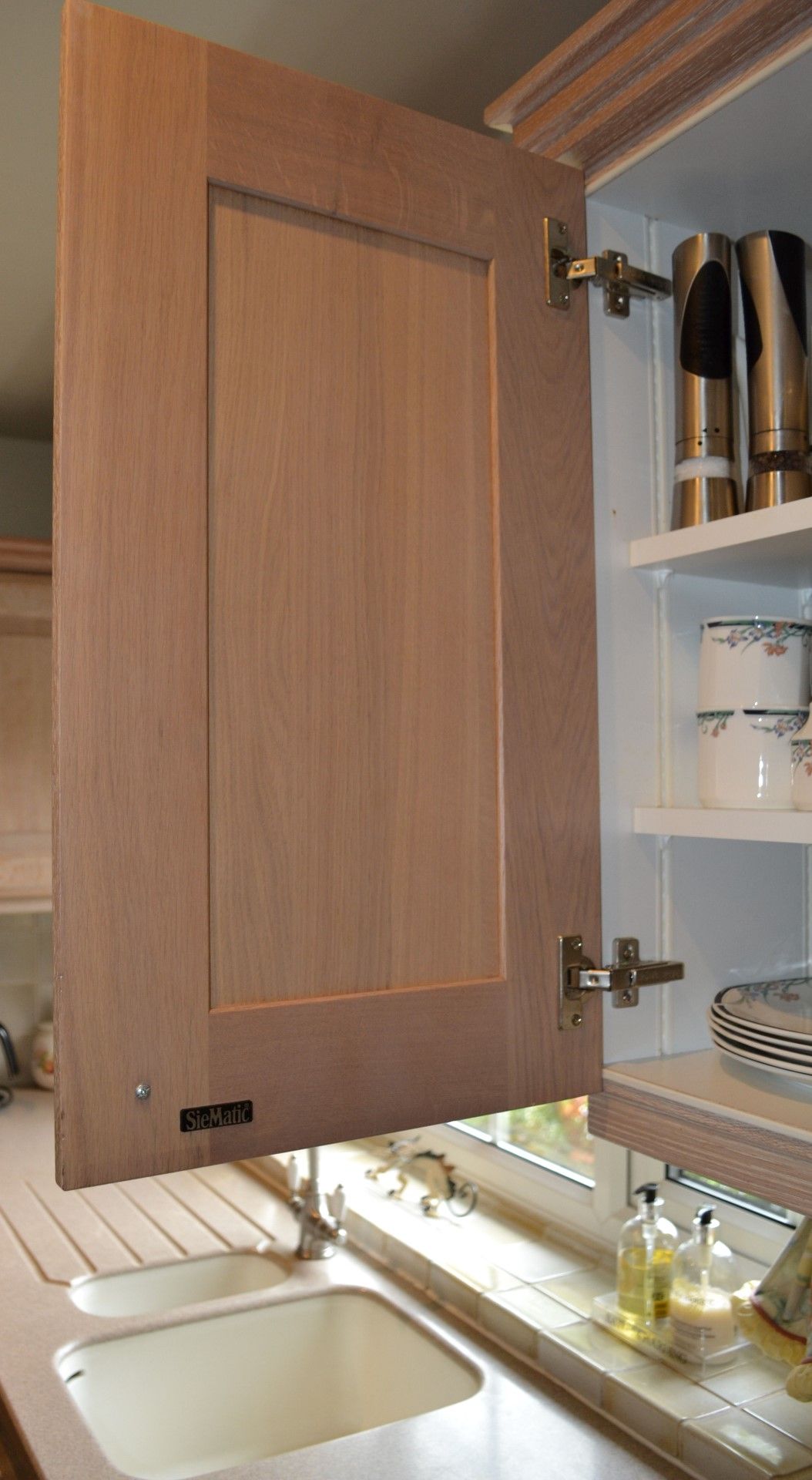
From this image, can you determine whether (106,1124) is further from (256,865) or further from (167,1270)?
(167,1270)

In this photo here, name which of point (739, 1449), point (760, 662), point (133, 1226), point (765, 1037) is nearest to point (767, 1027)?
point (765, 1037)

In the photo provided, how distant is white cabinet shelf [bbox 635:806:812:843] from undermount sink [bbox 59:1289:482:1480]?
949 millimetres

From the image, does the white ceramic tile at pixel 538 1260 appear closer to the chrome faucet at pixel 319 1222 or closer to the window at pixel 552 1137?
the window at pixel 552 1137

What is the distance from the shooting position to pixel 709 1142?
36.9 inches

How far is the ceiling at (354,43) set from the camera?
128 cm

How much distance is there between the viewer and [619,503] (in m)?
1.08

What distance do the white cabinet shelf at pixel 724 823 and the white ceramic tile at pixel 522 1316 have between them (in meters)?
0.79

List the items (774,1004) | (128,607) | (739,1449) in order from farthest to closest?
(739,1449) → (774,1004) → (128,607)

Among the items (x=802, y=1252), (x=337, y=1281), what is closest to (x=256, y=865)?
(x=802, y=1252)

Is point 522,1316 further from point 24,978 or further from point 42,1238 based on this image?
point 24,978

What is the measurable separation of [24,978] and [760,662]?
2.47m

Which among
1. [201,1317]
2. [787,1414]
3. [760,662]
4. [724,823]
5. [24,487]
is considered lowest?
[201,1317]

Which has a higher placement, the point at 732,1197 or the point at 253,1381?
the point at 732,1197

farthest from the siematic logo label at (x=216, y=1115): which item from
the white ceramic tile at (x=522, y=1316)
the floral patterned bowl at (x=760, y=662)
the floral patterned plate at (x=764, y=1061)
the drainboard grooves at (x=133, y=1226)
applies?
the drainboard grooves at (x=133, y=1226)
